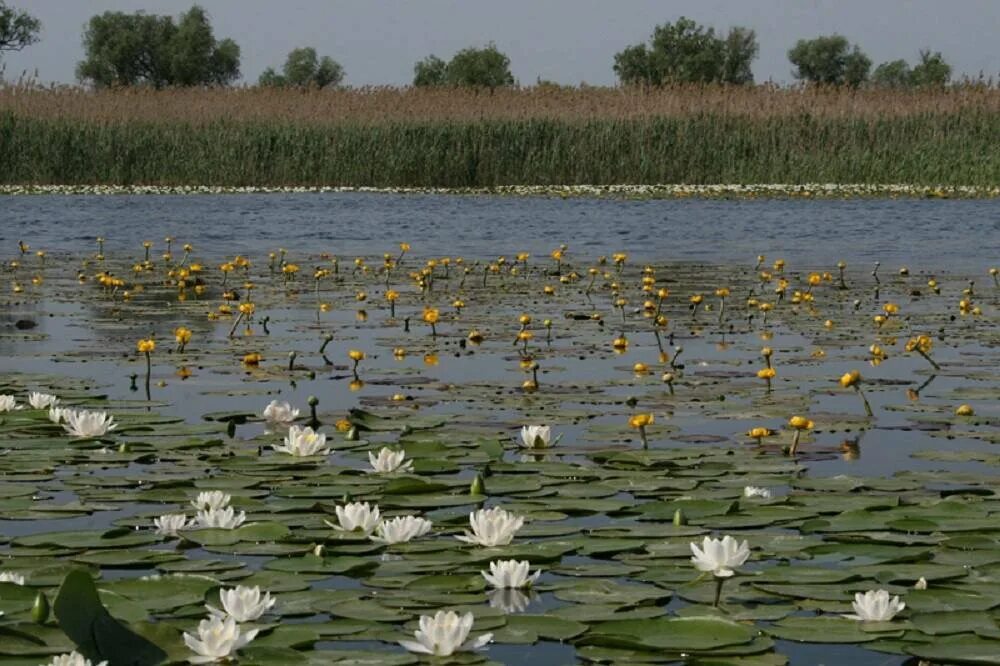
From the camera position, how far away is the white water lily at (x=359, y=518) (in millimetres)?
3857

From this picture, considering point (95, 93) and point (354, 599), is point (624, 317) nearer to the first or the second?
point (354, 599)

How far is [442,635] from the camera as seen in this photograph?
285cm

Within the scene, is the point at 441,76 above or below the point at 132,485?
above

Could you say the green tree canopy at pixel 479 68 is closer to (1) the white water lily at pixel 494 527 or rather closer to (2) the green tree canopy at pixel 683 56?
(2) the green tree canopy at pixel 683 56

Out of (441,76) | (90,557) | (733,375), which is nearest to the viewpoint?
(90,557)

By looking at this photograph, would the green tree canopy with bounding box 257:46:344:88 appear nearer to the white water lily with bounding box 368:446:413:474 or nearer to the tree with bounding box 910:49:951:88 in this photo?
the tree with bounding box 910:49:951:88

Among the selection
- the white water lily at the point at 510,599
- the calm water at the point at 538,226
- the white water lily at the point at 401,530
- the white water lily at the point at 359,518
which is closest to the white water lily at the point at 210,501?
the white water lily at the point at 359,518

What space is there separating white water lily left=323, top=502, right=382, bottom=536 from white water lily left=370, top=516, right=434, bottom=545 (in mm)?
74

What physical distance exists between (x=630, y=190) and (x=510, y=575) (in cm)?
2340

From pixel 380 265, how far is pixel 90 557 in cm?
1100

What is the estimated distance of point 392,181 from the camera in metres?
28.8

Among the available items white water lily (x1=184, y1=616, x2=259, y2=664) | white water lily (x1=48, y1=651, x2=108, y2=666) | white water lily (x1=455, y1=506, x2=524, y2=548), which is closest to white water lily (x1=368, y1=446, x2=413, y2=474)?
white water lily (x1=455, y1=506, x2=524, y2=548)

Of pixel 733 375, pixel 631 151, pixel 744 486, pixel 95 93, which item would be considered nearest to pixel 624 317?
pixel 733 375

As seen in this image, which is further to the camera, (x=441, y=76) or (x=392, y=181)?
(x=441, y=76)
